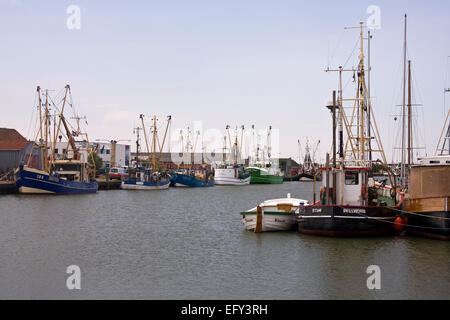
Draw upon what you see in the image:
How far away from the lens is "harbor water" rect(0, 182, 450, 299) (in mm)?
16641

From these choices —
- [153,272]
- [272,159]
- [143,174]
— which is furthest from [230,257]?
[272,159]

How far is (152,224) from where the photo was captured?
35625 millimetres

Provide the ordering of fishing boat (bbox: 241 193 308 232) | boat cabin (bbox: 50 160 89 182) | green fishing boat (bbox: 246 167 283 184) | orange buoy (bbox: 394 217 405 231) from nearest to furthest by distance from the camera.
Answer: orange buoy (bbox: 394 217 405 231) → fishing boat (bbox: 241 193 308 232) → boat cabin (bbox: 50 160 89 182) → green fishing boat (bbox: 246 167 283 184)

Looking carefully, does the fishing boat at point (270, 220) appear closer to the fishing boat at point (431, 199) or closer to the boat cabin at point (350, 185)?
the boat cabin at point (350, 185)

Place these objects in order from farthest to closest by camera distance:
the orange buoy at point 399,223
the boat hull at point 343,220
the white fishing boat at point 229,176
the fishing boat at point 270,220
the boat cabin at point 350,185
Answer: the white fishing boat at point 229,176, the fishing boat at point 270,220, the boat cabin at point 350,185, the orange buoy at point 399,223, the boat hull at point 343,220

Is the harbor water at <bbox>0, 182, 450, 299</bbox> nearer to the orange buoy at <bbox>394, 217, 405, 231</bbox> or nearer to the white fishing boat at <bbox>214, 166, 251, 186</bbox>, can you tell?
the orange buoy at <bbox>394, 217, 405, 231</bbox>

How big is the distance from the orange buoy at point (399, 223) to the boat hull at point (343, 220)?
1.33 ft

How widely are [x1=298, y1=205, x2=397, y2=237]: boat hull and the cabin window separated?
217 centimetres

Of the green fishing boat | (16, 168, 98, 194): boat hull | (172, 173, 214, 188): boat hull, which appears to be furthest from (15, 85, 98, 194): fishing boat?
the green fishing boat

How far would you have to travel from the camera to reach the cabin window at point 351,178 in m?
28.3

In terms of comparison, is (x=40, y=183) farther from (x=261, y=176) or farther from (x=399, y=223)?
(x=261, y=176)

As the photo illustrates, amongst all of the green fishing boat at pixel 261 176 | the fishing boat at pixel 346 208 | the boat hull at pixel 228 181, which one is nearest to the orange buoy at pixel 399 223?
the fishing boat at pixel 346 208

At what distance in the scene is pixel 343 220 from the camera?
2589 centimetres
